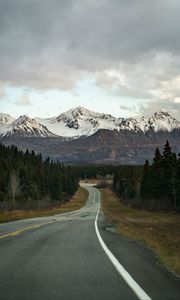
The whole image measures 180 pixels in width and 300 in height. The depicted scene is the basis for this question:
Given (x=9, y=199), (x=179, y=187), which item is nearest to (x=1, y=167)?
(x=9, y=199)

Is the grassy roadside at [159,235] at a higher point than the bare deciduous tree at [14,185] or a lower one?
lower

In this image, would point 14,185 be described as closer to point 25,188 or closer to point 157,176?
point 25,188

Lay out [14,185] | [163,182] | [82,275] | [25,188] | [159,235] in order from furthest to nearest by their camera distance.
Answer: [25,188]
[14,185]
[163,182]
[159,235]
[82,275]

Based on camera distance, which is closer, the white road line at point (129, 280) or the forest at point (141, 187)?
the white road line at point (129, 280)

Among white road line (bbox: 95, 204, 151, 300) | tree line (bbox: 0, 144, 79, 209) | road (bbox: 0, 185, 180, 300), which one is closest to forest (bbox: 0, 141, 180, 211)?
tree line (bbox: 0, 144, 79, 209)

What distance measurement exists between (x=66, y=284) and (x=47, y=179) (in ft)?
396

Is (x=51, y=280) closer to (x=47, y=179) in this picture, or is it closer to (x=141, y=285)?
(x=141, y=285)

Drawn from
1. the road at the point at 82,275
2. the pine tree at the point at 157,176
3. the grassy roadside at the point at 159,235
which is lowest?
the grassy roadside at the point at 159,235

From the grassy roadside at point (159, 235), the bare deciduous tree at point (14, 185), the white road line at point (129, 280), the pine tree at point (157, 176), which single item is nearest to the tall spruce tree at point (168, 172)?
the pine tree at point (157, 176)

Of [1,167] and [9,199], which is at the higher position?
[1,167]

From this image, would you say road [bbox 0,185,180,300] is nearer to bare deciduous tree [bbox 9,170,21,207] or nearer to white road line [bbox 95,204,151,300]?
white road line [bbox 95,204,151,300]

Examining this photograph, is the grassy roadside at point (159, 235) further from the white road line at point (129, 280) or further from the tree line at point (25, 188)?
the tree line at point (25, 188)

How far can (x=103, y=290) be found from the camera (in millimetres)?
8711

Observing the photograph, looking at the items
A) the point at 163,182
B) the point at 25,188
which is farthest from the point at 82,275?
the point at 25,188
